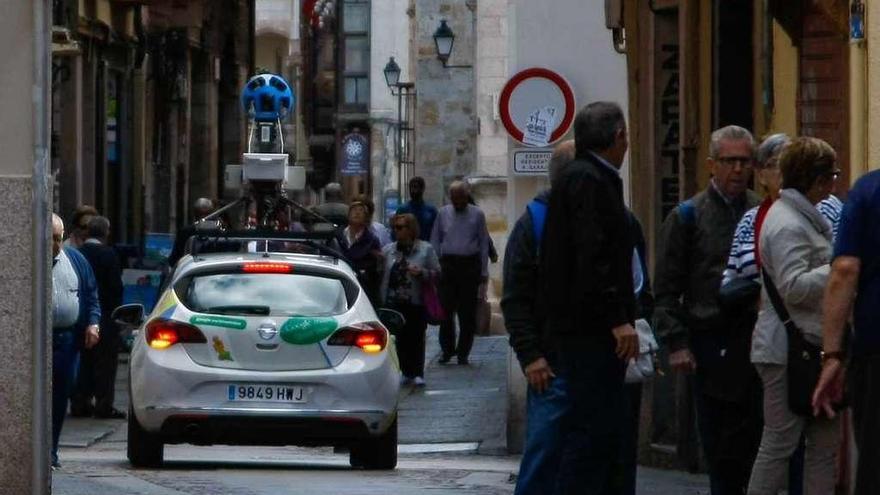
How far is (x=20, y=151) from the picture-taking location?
1156 cm

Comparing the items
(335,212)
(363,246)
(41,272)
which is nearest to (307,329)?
(41,272)

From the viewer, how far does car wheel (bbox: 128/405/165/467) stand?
15.7 metres

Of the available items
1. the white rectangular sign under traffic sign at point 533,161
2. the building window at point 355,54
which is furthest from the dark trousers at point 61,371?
the building window at point 355,54

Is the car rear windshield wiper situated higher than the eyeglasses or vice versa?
the eyeglasses

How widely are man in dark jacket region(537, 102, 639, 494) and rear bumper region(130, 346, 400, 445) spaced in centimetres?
566

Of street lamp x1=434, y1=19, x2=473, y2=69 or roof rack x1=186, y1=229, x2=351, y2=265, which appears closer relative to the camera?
roof rack x1=186, y1=229, x2=351, y2=265

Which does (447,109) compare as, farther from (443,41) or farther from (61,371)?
(61,371)

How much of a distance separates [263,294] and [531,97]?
125 inches

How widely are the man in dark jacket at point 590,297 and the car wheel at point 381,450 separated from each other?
19.8ft

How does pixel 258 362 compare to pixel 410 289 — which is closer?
pixel 258 362

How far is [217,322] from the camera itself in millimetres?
15586

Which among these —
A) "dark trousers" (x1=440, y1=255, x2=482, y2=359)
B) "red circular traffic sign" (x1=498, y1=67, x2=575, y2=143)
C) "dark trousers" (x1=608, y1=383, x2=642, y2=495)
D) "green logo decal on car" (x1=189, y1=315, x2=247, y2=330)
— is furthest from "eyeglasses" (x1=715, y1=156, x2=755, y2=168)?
"dark trousers" (x1=440, y1=255, x2=482, y2=359)

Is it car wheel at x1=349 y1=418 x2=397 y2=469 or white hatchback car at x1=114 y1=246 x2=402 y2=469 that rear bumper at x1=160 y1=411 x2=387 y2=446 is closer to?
white hatchback car at x1=114 y1=246 x2=402 y2=469

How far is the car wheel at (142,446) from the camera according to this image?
619 inches
